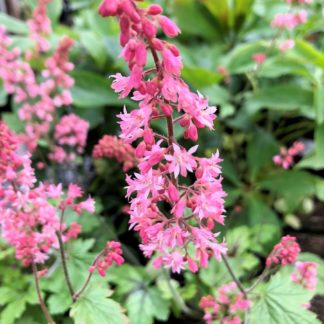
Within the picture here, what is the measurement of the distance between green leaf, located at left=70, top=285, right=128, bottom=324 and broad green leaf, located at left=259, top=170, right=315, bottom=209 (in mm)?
1380

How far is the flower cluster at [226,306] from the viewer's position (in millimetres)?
1482

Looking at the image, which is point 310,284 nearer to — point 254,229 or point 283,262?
point 283,262

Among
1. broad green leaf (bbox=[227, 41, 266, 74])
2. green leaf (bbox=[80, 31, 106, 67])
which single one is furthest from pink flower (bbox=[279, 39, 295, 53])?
green leaf (bbox=[80, 31, 106, 67])

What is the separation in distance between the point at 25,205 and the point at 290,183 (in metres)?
1.52

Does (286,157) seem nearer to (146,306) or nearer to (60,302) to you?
(146,306)

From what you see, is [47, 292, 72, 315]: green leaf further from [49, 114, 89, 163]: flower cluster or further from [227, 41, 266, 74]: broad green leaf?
[227, 41, 266, 74]: broad green leaf

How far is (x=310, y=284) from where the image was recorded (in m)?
1.46

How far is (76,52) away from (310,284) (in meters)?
1.99

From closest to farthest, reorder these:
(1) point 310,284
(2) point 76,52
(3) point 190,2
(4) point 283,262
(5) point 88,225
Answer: (4) point 283,262
(1) point 310,284
(5) point 88,225
(2) point 76,52
(3) point 190,2

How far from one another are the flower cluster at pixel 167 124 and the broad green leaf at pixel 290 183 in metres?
1.42

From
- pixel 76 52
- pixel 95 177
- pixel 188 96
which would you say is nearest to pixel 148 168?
pixel 188 96

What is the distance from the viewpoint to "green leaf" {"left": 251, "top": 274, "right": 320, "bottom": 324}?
1.28m

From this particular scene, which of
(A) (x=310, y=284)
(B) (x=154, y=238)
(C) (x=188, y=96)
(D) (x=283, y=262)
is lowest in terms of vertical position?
(A) (x=310, y=284)

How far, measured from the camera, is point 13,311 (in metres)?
1.59
